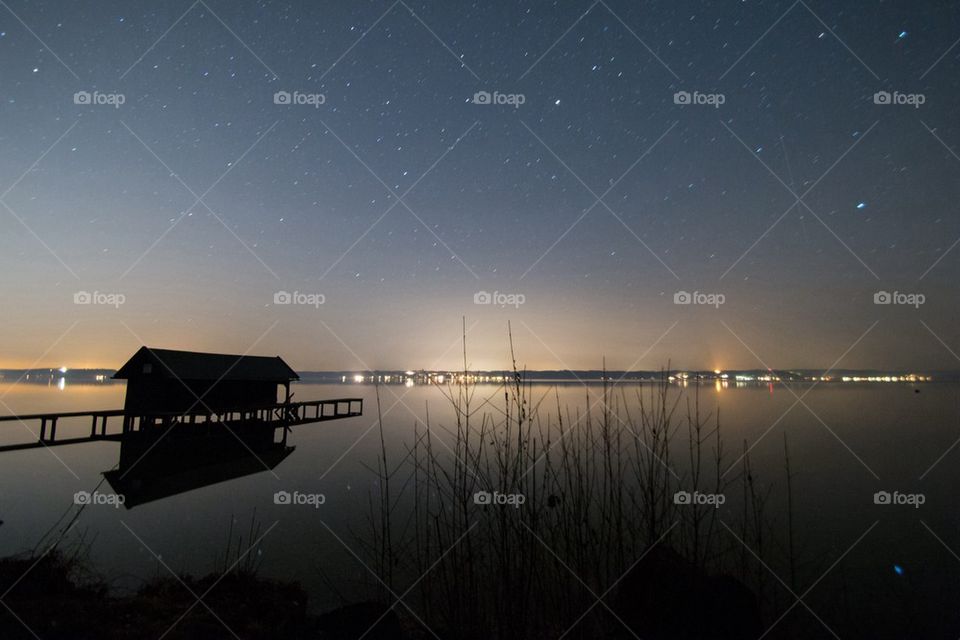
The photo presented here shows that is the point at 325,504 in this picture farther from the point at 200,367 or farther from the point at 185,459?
the point at 200,367

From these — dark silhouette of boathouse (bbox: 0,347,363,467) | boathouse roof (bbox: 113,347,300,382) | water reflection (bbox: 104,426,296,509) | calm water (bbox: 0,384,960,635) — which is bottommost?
calm water (bbox: 0,384,960,635)

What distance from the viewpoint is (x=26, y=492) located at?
42.9ft

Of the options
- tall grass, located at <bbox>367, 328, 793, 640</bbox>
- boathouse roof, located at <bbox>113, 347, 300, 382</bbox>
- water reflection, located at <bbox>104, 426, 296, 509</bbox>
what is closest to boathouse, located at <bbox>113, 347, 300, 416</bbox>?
boathouse roof, located at <bbox>113, 347, 300, 382</bbox>

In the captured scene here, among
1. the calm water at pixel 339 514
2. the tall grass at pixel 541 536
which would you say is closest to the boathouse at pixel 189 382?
the calm water at pixel 339 514

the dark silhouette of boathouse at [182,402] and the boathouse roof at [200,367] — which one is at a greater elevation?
the boathouse roof at [200,367]

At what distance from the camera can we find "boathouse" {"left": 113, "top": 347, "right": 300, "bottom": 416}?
19.8 m

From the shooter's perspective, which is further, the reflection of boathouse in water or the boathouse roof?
the boathouse roof

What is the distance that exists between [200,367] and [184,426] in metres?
2.48

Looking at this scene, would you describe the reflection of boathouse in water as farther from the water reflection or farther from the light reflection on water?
the light reflection on water

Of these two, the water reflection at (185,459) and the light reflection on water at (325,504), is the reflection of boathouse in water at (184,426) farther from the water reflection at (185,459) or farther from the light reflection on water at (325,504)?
the light reflection on water at (325,504)

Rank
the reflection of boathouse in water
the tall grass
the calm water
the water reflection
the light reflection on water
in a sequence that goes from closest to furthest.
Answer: the tall grass
the calm water
the light reflection on water
the water reflection
the reflection of boathouse in water

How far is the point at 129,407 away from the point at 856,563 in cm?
2268

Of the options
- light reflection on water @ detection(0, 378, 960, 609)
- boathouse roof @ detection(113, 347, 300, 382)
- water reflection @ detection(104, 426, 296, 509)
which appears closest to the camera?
light reflection on water @ detection(0, 378, 960, 609)

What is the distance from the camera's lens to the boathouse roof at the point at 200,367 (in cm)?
1970
